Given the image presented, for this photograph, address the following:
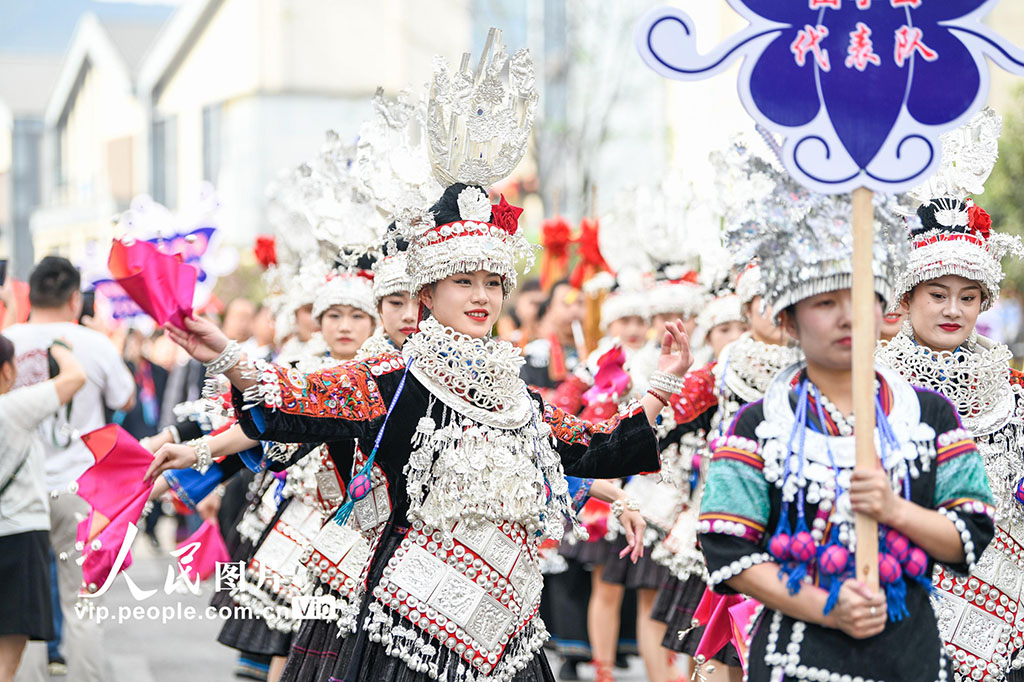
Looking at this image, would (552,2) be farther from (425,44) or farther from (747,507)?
(747,507)

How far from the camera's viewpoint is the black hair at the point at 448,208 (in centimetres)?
489

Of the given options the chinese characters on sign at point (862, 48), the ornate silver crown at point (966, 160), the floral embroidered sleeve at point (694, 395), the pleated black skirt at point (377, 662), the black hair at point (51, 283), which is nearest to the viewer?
the chinese characters on sign at point (862, 48)

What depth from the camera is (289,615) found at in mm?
6773

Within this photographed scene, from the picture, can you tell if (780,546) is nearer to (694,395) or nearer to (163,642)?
(694,395)

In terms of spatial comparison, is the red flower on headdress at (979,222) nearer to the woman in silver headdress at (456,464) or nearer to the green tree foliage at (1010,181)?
the woman in silver headdress at (456,464)

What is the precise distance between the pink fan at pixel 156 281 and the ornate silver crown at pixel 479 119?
4.44ft

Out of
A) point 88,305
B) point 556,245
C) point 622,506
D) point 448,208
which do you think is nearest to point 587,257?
point 556,245

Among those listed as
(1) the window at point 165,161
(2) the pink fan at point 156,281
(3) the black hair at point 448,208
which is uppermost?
(3) the black hair at point 448,208

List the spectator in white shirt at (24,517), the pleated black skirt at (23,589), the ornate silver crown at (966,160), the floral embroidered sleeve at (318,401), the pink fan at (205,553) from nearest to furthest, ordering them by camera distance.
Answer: the floral embroidered sleeve at (318,401) → the ornate silver crown at (966,160) → the spectator in white shirt at (24,517) → the pleated black skirt at (23,589) → the pink fan at (205,553)

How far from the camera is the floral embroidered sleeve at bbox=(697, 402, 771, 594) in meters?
3.59

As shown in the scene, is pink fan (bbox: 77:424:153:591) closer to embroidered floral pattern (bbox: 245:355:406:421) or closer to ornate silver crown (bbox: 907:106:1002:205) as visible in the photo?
embroidered floral pattern (bbox: 245:355:406:421)

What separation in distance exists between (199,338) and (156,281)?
193 millimetres

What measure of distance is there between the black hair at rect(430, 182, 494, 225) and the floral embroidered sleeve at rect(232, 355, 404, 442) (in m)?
0.48

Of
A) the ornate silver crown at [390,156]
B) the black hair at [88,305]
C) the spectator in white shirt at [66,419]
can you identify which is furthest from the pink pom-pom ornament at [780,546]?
the black hair at [88,305]
